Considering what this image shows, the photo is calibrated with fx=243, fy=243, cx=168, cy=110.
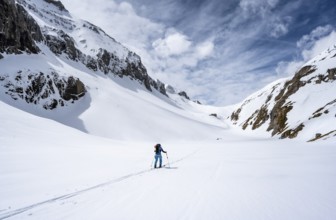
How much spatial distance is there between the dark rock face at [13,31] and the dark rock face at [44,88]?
524 inches

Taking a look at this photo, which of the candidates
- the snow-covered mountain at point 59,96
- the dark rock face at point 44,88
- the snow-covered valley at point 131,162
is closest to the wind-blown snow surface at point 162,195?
the snow-covered valley at point 131,162

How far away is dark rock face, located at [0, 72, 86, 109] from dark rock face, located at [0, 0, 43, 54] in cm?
1331

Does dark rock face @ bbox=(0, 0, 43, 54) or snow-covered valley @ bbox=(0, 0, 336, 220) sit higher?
dark rock face @ bbox=(0, 0, 43, 54)

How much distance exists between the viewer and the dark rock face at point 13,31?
69062mm

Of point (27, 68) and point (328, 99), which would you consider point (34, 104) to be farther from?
point (328, 99)

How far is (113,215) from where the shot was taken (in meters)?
6.39

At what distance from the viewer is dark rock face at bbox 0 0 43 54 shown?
69.1 m

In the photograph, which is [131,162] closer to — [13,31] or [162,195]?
[162,195]

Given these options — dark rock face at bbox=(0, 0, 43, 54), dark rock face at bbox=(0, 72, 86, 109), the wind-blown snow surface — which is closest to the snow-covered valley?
the wind-blown snow surface

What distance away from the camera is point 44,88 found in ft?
215

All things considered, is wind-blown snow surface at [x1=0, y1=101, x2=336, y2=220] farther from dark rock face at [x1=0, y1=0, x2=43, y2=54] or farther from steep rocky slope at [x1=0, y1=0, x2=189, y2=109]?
dark rock face at [x1=0, y1=0, x2=43, y2=54]

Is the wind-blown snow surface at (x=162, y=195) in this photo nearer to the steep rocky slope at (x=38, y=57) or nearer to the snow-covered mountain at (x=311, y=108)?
the snow-covered mountain at (x=311, y=108)

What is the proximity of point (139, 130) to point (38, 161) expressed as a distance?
158ft

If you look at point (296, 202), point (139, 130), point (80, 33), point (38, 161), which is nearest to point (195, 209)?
point (296, 202)
